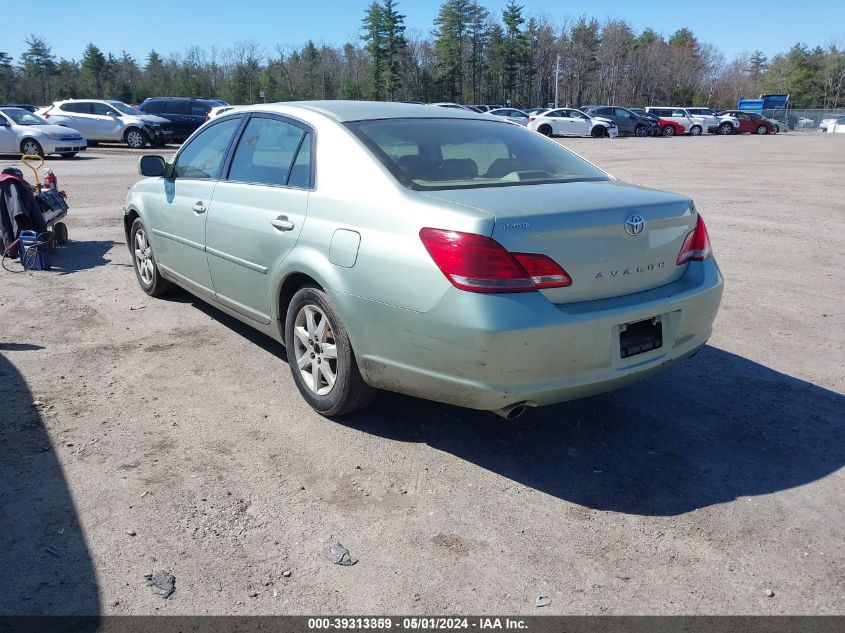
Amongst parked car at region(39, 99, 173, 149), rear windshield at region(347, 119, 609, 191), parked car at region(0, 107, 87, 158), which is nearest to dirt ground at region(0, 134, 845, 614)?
rear windshield at region(347, 119, 609, 191)

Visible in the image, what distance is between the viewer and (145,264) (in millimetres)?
6348

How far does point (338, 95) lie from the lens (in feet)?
259

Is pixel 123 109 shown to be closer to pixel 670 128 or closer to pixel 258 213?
pixel 258 213

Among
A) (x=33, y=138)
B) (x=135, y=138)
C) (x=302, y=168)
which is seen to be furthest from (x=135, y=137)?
(x=302, y=168)

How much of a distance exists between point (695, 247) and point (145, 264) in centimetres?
476

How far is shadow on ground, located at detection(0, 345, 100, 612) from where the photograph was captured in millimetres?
2541

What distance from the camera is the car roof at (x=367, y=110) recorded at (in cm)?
415

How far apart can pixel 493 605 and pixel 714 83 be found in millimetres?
119222

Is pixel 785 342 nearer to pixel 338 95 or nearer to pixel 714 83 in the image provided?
pixel 338 95

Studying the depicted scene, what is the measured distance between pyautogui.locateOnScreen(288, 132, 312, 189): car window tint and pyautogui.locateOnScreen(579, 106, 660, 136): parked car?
39445 mm

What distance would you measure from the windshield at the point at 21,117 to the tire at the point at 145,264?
60.1 ft

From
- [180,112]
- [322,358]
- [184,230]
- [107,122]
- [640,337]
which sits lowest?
[322,358]

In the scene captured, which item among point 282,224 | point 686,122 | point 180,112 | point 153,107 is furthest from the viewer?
point 686,122

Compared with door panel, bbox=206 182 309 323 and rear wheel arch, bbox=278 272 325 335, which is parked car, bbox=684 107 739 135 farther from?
rear wheel arch, bbox=278 272 325 335
